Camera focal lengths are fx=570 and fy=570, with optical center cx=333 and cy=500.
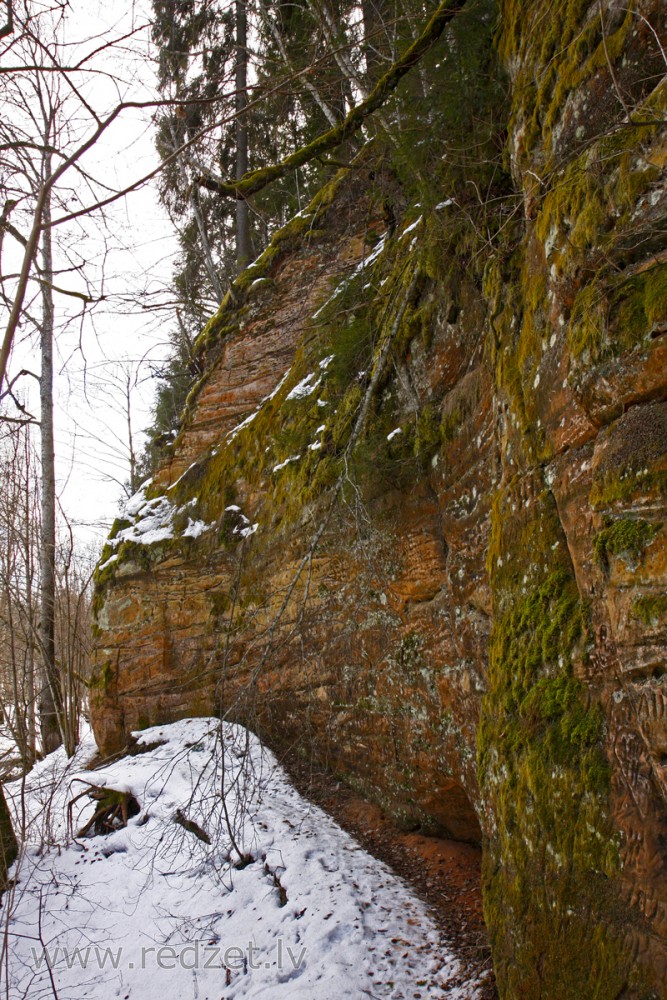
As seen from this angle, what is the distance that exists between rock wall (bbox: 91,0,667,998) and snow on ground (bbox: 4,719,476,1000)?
31.8 inches

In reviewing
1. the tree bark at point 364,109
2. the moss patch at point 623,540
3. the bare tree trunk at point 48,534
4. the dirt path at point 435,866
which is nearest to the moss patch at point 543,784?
the moss patch at point 623,540

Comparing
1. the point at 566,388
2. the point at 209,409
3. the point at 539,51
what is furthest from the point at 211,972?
the point at 209,409

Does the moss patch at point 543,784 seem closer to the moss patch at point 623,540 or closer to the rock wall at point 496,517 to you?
the rock wall at point 496,517

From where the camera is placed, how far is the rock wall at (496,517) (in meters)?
2.36

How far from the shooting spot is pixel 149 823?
6.96 m

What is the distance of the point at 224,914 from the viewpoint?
5.15 meters

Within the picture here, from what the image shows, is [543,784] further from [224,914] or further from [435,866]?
[224,914]

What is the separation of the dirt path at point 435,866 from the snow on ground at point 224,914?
13 centimetres

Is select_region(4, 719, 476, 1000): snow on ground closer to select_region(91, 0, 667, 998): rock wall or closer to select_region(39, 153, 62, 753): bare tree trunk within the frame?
select_region(91, 0, 667, 998): rock wall

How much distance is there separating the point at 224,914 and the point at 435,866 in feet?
6.42

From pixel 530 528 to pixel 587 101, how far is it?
222cm

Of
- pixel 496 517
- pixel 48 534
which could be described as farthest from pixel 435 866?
pixel 48 534

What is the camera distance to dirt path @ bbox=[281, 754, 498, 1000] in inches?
161

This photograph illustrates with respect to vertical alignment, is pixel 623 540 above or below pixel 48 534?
below
